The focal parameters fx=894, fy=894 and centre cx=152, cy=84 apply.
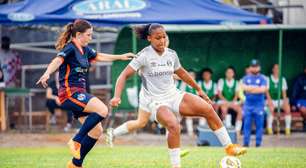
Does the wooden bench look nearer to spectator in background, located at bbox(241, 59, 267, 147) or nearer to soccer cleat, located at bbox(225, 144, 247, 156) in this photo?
spectator in background, located at bbox(241, 59, 267, 147)

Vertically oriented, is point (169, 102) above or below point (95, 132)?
above

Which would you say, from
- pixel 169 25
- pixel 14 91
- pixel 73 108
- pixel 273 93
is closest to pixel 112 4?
pixel 169 25

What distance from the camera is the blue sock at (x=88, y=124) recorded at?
1122 cm

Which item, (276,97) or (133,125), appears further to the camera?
(276,97)

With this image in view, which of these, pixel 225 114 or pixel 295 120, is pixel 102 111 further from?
pixel 295 120

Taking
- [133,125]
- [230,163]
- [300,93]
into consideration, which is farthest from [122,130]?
[300,93]

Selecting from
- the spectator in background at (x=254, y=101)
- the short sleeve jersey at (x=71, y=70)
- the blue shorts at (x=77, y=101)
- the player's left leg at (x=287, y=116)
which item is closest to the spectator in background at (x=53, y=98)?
the spectator in background at (x=254, y=101)

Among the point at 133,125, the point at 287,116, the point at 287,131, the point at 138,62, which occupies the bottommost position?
the point at 287,131

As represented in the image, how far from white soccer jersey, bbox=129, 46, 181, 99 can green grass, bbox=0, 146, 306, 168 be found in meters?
1.45

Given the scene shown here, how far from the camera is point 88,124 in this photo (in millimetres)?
11219

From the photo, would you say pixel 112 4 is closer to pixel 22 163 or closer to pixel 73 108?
pixel 22 163

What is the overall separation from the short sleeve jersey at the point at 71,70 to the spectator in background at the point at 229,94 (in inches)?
443

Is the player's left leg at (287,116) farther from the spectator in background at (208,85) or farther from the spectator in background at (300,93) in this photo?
the spectator in background at (208,85)

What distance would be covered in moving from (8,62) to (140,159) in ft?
33.5
